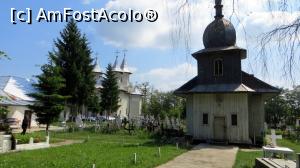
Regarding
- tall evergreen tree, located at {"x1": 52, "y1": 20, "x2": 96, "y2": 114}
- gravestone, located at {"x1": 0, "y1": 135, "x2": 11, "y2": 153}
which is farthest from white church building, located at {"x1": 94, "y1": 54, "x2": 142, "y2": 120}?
gravestone, located at {"x1": 0, "y1": 135, "x2": 11, "y2": 153}

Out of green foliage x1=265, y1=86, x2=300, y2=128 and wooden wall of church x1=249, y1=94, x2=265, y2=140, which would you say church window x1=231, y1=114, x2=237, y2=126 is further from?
green foliage x1=265, y1=86, x2=300, y2=128

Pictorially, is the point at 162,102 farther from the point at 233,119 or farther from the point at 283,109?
the point at 233,119

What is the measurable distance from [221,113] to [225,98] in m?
1.18

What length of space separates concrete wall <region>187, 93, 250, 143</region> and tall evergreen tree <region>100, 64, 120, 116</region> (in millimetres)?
35451

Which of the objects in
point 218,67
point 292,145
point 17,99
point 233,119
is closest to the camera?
point 233,119

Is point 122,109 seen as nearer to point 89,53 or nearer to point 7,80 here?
point 89,53

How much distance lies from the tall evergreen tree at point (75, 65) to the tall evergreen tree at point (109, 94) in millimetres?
9243

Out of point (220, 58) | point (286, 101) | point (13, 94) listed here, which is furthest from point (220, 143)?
point (286, 101)

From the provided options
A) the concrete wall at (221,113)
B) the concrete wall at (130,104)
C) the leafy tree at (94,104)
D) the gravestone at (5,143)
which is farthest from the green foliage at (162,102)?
the gravestone at (5,143)

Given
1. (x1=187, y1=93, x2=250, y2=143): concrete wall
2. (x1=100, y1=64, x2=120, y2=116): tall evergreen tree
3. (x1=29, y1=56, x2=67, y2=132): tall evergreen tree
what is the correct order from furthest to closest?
(x1=100, y1=64, x2=120, y2=116): tall evergreen tree, (x1=29, y1=56, x2=67, y2=132): tall evergreen tree, (x1=187, y1=93, x2=250, y2=143): concrete wall

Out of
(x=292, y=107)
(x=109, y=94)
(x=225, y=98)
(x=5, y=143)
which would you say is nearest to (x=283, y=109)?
(x=292, y=107)

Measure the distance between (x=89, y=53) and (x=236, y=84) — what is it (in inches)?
1271

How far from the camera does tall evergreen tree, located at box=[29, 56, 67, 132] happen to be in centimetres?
2859

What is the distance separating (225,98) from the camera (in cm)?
2612
